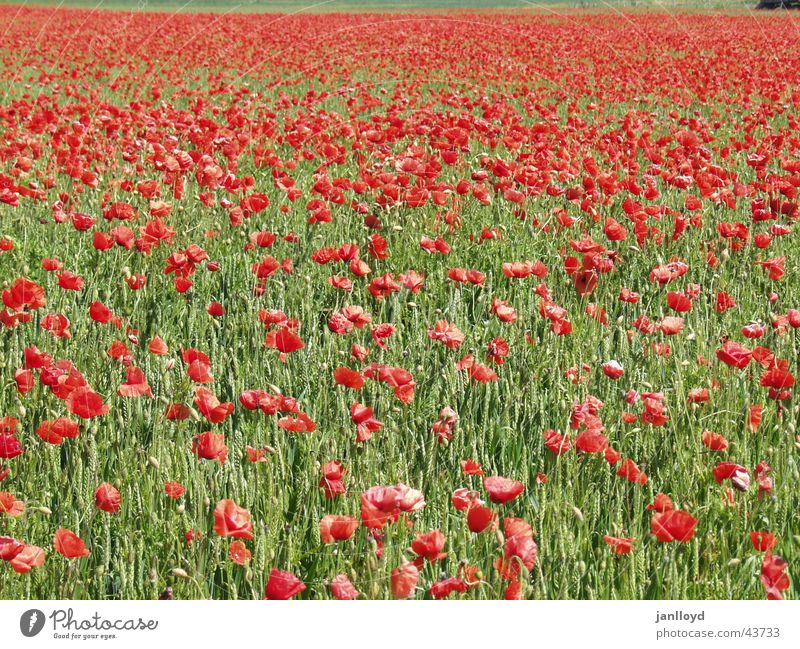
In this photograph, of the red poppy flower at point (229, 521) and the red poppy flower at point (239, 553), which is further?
the red poppy flower at point (239, 553)

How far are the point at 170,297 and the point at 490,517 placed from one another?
247cm

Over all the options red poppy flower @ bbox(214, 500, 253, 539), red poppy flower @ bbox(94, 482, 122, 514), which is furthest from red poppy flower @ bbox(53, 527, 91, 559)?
red poppy flower @ bbox(214, 500, 253, 539)

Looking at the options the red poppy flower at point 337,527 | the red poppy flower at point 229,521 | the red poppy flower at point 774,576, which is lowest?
the red poppy flower at point 774,576

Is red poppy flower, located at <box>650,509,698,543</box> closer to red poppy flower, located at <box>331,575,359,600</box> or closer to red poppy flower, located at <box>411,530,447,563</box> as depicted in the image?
red poppy flower, located at <box>411,530,447,563</box>

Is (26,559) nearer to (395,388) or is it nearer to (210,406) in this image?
(210,406)

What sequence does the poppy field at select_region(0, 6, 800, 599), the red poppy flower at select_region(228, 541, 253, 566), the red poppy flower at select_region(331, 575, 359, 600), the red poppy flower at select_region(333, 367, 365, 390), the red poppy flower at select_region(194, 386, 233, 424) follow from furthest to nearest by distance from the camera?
the red poppy flower at select_region(333, 367, 365, 390) → the red poppy flower at select_region(194, 386, 233, 424) → the poppy field at select_region(0, 6, 800, 599) → the red poppy flower at select_region(228, 541, 253, 566) → the red poppy flower at select_region(331, 575, 359, 600)

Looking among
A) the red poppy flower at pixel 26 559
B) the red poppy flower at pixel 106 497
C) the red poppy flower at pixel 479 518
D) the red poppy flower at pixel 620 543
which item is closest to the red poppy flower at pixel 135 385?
the red poppy flower at pixel 106 497

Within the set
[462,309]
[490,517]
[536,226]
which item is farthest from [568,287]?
[490,517]

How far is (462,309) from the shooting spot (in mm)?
3717

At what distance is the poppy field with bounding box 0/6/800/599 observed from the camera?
6.68 feet

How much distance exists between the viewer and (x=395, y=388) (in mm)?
2525

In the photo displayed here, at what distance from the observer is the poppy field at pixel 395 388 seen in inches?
80.2

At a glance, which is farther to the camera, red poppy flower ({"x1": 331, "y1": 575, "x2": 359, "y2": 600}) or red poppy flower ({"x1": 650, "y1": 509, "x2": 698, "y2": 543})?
red poppy flower ({"x1": 650, "y1": 509, "x2": 698, "y2": 543})

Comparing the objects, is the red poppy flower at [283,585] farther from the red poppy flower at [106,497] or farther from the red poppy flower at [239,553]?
the red poppy flower at [106,497]
